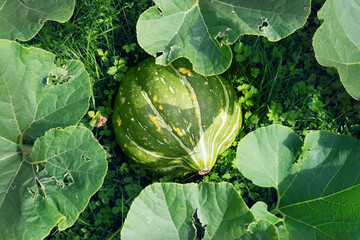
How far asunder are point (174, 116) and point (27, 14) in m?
0.95

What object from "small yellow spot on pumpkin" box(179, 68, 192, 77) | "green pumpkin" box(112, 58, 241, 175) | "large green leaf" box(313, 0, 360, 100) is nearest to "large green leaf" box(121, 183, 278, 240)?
"green pumpkin" box(112, 58, 241, 175)

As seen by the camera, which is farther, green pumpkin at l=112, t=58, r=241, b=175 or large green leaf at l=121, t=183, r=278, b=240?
green pumpkin at l=112, t=58, r=241, b=175

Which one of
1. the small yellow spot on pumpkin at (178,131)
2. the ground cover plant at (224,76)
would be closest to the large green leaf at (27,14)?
the ground cover plant at (224,76)

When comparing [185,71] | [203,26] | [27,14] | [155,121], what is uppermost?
[27,14]

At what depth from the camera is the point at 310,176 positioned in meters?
2.04

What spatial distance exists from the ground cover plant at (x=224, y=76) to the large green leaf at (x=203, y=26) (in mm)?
446

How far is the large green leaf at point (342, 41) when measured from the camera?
1999 mm

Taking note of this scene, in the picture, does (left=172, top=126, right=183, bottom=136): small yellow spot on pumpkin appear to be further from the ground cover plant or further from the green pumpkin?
the ground cover plant

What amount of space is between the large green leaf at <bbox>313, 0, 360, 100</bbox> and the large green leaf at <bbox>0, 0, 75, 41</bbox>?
51.0 inches

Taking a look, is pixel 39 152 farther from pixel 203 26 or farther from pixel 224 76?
pixel 224 76

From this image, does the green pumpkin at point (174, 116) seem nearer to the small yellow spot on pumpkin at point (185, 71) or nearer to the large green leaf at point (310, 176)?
the small yellow spot on pumpkin at point (185, 71)

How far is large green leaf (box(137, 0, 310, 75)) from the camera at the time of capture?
194 cm

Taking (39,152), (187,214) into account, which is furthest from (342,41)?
(39,152)

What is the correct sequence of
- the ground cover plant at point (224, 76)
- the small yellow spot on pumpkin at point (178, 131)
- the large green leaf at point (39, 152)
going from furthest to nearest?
the ground cover plant at point (224, 76) < the small yellow spot on pumpkin at point (178, 131) < the large green leaf at point (39, 152)
